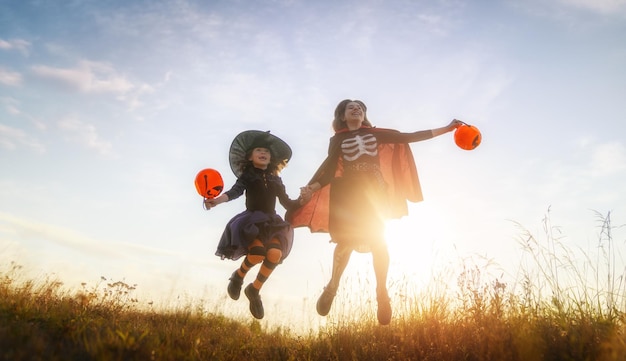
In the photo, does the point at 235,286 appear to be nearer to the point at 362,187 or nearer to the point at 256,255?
the point at 256,255

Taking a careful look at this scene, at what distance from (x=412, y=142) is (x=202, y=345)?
350 centimetres

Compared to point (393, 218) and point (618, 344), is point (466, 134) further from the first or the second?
point (618, 344)

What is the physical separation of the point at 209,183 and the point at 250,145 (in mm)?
1121

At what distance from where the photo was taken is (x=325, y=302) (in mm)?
5270

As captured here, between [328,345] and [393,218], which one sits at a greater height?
[393,218]

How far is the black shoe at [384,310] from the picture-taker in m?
4.84

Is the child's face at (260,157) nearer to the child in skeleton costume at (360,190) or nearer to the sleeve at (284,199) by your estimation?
the sleeve at (284,199)

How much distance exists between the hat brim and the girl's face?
1.01 meters

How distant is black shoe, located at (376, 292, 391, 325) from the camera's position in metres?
4.84

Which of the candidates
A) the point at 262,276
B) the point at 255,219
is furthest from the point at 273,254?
the point at 255,219

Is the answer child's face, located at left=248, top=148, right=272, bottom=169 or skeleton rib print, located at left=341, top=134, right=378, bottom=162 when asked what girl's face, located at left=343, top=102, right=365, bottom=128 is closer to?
skeleton rib print, located at left=341, top=134, right=378, bottom=162

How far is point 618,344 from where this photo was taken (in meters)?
3.62

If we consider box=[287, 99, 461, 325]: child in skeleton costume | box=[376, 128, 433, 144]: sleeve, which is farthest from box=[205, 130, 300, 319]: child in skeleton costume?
box=[376, 128, 433, 144]: sleeve

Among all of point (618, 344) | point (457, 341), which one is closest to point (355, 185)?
point (457, 341)
